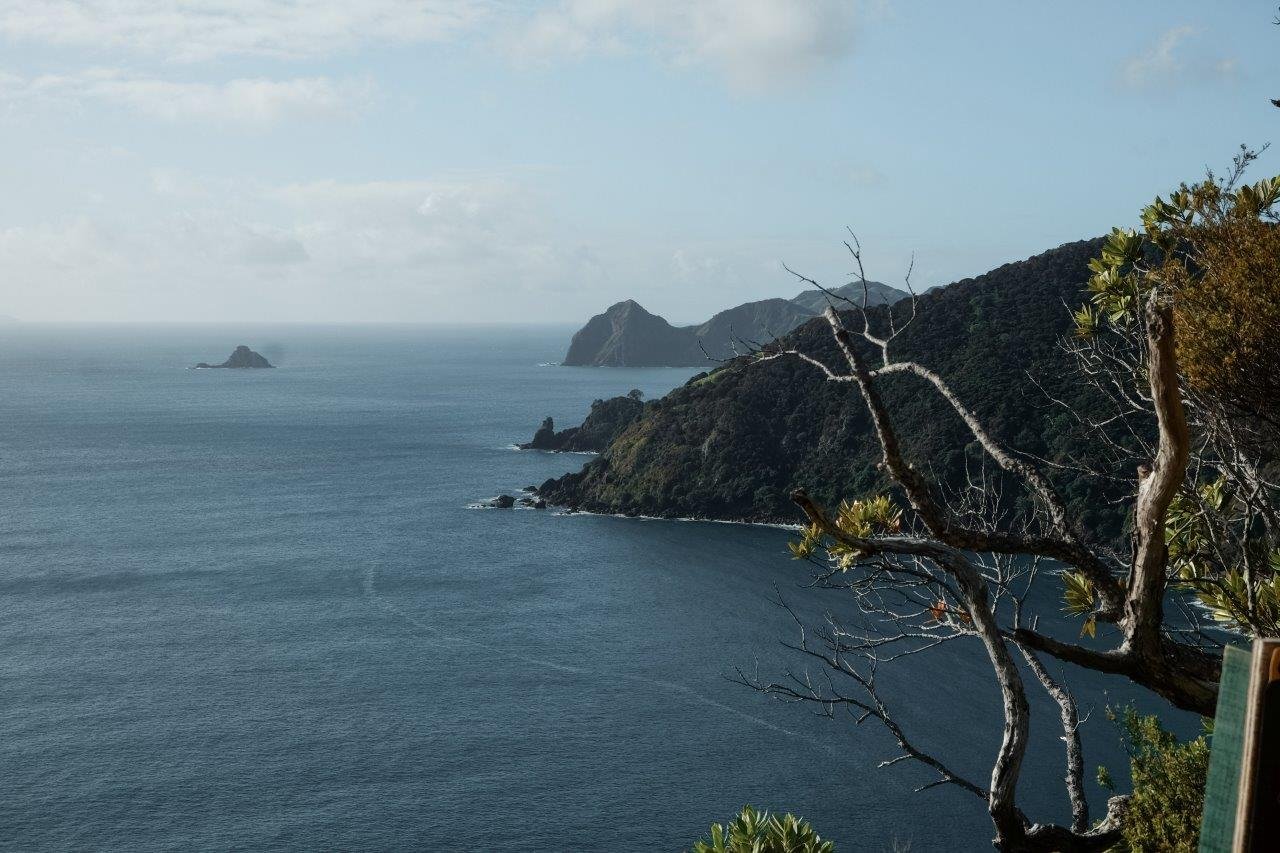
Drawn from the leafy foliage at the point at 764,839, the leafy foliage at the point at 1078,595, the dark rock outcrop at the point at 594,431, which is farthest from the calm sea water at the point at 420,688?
the leafy foliage at the point at 1078,595

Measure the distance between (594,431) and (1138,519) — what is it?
347ft

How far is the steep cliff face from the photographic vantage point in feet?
226

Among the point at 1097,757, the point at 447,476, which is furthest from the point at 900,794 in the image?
the point at 447,476

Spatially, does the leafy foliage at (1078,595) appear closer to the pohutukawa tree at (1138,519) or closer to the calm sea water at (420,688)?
the pohutukawa tree at (1138,519)

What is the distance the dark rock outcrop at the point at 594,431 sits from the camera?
10812 centimetres

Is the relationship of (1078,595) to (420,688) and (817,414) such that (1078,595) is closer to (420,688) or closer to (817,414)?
(420,688)

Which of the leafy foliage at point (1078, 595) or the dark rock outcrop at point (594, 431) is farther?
the dark rock outcrop at point (594, 431)

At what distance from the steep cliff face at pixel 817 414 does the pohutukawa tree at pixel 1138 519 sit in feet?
183

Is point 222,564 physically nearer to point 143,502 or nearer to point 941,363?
point 143,502

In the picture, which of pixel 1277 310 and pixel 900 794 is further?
pixel 900 794

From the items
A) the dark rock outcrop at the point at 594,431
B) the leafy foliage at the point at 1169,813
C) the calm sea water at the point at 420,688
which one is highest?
the leafy foliage at the point at 1169,813

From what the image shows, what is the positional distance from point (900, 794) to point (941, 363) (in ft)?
136

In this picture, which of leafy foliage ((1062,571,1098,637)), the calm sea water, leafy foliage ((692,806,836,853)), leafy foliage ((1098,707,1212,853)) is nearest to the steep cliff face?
the calm sea water

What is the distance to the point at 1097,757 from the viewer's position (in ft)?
134
